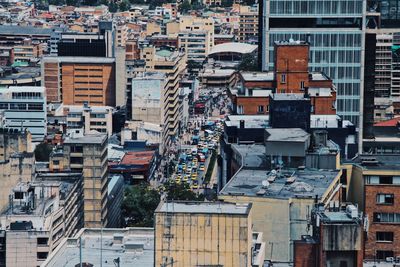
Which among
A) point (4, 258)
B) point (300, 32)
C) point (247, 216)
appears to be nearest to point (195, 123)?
point (300, 32)

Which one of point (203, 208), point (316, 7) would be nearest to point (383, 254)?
point (203, 208)

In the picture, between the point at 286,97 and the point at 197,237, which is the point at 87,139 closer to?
the point at 286,97

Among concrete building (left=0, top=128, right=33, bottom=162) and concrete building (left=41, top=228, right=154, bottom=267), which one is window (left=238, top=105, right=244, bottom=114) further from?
concrete building (left=41, top=228, right=154, bottom=267)

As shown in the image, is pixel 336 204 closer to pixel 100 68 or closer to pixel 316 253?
pixel 316 253

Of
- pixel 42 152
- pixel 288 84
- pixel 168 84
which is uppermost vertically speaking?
pixel 288 84

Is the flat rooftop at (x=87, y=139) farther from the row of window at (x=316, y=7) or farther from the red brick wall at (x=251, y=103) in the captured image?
the row of window at (x=316, y=7)

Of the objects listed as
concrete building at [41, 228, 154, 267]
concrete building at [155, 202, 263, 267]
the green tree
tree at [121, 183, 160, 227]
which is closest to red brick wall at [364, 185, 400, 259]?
concrete building at [41, 228, 154, 267]
